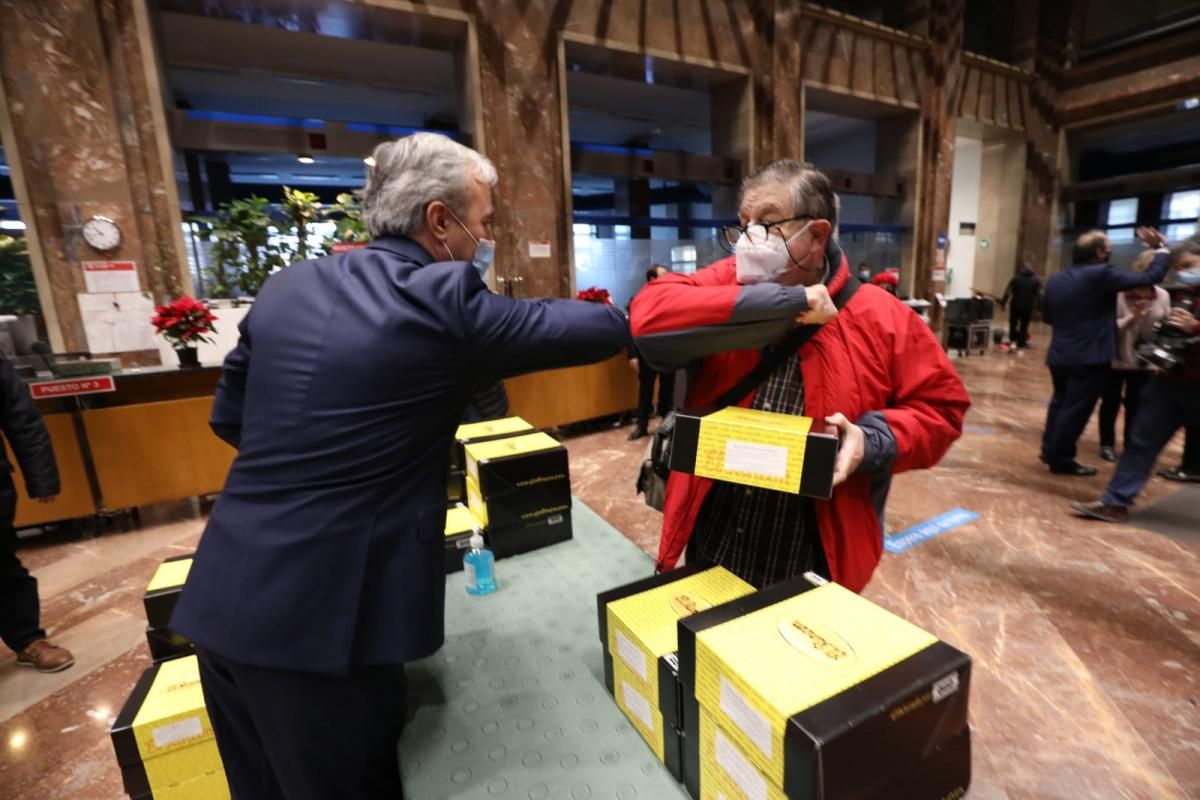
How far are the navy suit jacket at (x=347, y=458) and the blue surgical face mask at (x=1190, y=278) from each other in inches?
132

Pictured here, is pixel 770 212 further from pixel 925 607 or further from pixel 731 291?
pixel 925 607

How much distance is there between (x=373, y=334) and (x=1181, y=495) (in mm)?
4649

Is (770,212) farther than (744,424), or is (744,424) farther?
(770,212)

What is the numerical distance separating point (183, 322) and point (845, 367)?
4.07 metres

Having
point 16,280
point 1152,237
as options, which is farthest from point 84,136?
point 1152,237

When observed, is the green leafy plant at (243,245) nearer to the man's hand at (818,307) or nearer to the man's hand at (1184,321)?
the man's hand at (818,307)

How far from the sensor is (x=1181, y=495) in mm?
3387

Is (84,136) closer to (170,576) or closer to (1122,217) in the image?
(170,576)

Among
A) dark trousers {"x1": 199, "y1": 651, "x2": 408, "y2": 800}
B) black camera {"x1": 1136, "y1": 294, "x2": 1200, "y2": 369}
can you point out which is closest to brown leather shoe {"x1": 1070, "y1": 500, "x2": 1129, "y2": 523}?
black camera {"x1": 1136, "y1": 294, "x2": 1200, "y2": 369}

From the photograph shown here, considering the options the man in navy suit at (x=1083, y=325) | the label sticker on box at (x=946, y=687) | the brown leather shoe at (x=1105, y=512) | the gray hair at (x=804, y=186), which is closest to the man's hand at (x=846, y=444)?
the label sticker on box at (x=946, y=687)

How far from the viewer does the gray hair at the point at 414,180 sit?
3.25 ft

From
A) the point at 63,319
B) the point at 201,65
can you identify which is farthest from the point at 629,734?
the point at 201,65

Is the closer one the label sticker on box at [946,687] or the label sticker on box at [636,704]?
the label sticker on box at [946,687]

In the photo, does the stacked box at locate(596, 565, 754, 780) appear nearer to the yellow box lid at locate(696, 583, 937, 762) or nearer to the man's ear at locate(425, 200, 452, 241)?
the yellow box lid at locate(696, 583, 937, 762)
